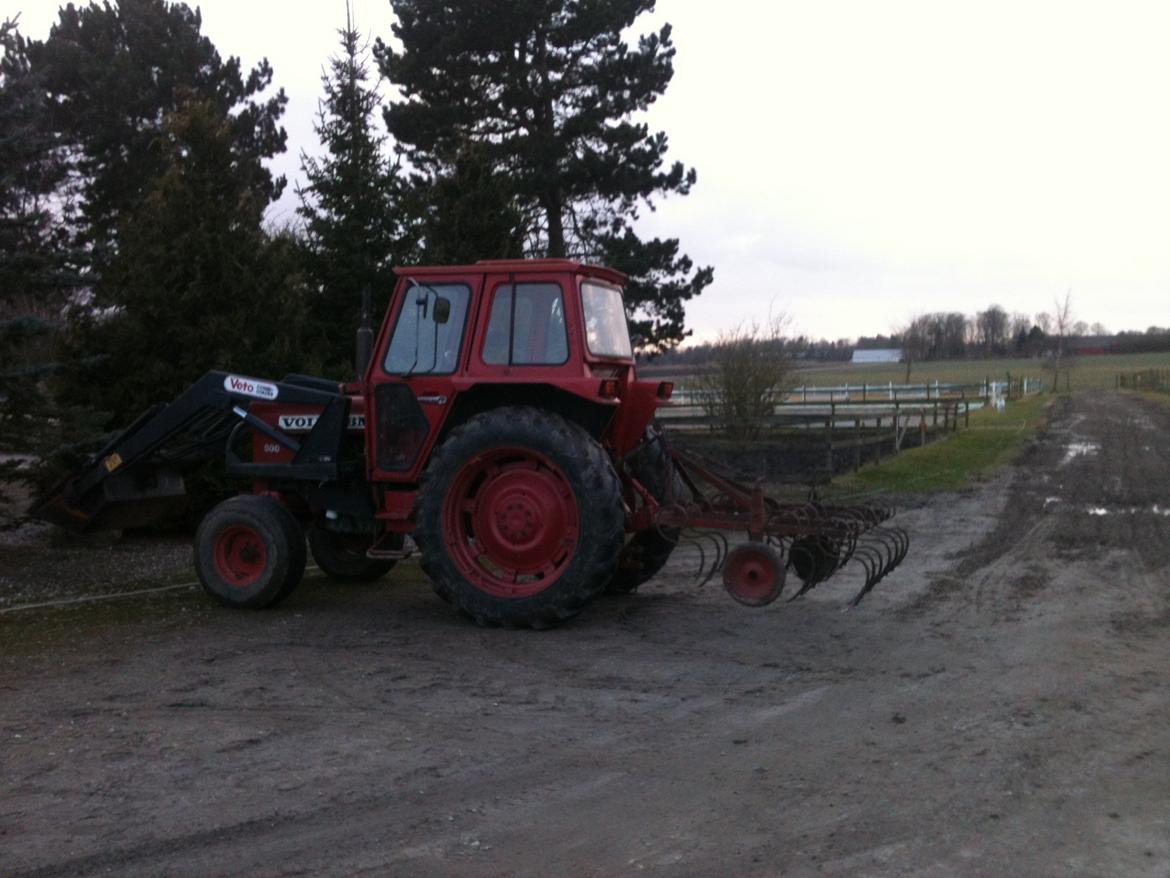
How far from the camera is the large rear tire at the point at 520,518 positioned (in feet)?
28.6

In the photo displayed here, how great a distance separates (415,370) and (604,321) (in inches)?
58.3

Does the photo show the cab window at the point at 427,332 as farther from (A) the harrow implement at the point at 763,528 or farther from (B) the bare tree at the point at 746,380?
(B) the bare tree at the point at 746,380

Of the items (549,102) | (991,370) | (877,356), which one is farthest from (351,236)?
(877,356)

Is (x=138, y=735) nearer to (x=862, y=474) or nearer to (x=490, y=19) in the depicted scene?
(x=862, y=474)

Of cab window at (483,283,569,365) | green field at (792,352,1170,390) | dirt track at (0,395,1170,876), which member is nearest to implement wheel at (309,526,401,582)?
dirt track at (0,395,1170,876)

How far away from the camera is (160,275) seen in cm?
1451

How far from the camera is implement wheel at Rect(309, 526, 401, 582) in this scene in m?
11.1

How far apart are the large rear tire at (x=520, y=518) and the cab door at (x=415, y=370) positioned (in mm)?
376

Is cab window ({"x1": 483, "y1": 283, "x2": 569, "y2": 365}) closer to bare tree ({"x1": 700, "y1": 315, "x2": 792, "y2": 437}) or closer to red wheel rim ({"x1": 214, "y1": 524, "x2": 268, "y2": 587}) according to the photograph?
red wheel rim ({"x1": 214, "y1": 524, "x2": 268, "y2": 587})

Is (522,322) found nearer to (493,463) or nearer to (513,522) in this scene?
(493,463)

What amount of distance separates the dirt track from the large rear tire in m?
0.31

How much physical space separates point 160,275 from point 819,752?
432 inches

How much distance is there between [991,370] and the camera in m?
88.3

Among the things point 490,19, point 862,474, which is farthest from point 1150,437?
point 490,19
